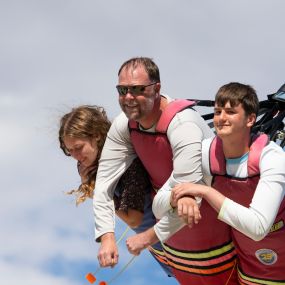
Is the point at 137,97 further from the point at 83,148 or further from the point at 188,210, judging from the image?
the point at 188,210

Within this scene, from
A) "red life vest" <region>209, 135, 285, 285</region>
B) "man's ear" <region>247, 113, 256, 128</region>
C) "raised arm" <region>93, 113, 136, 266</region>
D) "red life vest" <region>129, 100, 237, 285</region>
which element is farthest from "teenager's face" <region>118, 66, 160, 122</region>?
"man's ear" <region>247, 113, 256, 128</region>

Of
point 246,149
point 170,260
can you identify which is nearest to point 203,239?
point 170,260

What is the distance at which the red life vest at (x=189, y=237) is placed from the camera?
6.10m

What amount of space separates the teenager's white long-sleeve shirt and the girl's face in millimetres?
187

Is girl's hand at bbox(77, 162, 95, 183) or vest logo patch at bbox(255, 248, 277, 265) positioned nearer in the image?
vest logo patch at bbox(255, 248, 277, 265)

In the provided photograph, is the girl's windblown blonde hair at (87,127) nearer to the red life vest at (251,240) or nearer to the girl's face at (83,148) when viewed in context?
the girl's face at (83,148)

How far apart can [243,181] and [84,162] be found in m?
1.70

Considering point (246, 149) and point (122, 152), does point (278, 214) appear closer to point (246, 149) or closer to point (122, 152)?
point (246, 149)

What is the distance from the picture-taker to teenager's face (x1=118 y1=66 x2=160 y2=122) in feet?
19.2

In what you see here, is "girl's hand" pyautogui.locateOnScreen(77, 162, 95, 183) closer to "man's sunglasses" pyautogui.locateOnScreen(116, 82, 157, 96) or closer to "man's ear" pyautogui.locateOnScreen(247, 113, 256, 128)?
"man's sunglasses" pyautogui.locateOnScreen(116, 82, 157, 96)

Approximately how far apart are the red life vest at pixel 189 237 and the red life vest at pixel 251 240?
0.48 ft

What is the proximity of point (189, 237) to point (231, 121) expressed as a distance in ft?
4.90

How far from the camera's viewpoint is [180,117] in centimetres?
592

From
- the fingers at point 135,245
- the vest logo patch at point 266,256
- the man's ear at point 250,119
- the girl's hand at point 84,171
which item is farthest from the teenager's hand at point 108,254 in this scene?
the man's ear at point 250,119
